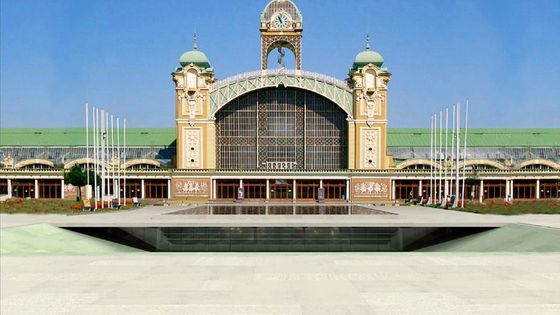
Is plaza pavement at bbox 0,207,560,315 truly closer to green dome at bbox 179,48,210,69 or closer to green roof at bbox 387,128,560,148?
green dome at bbox 179,48,210,69

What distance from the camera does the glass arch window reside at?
96125 millimetres

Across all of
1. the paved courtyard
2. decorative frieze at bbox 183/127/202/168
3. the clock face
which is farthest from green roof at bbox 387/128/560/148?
the paved courtyard

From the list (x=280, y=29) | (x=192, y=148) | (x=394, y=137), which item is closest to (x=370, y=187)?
(x=394, y=137)

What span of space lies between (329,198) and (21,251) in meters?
68.2

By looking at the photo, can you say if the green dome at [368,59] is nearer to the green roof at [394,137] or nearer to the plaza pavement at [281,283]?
the green roof at [394,137]

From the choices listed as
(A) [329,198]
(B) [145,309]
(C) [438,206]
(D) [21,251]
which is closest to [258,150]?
(A) [329,198]

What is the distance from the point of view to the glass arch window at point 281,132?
9612cm

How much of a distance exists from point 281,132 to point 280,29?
17.1 meters

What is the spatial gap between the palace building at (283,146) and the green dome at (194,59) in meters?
0.16

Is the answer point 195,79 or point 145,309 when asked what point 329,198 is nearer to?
point 195,79

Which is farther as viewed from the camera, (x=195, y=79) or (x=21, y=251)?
(x=195, y=79)

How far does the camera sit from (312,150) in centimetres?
9712

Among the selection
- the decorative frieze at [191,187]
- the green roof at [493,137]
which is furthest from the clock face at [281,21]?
the decorative frieze at [191,187]

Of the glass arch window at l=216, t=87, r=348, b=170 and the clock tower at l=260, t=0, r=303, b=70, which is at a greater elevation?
the clock tower at l=260, t=0, r=303, b=70
